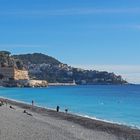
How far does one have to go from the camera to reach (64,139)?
86.2ft

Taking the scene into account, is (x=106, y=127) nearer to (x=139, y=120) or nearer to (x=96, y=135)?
(x=96, y=135)

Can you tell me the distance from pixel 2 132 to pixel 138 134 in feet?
28.7

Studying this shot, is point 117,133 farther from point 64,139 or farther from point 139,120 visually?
point 139,120

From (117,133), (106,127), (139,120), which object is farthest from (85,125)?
(139,120)

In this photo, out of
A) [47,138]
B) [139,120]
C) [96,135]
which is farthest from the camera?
[139,120]

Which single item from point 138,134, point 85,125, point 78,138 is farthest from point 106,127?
point 78,138

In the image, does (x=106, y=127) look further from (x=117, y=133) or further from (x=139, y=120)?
(x=139, y=120)

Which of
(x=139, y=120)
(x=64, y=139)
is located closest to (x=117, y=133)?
(x=64, y=139)

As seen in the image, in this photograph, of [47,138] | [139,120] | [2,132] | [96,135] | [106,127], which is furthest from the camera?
[139,120]

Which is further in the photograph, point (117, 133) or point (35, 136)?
point (117, 133)

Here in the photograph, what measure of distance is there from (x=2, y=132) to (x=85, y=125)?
37.3ft

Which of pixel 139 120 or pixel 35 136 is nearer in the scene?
pixel 35 136

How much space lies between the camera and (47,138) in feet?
85.4

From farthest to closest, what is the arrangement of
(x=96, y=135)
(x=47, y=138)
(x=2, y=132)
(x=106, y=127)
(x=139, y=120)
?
(x=139, y=120)
(x=106, y=127)
(x=96, y=135)
(x=2, y=132)
(x=47, y=138)
